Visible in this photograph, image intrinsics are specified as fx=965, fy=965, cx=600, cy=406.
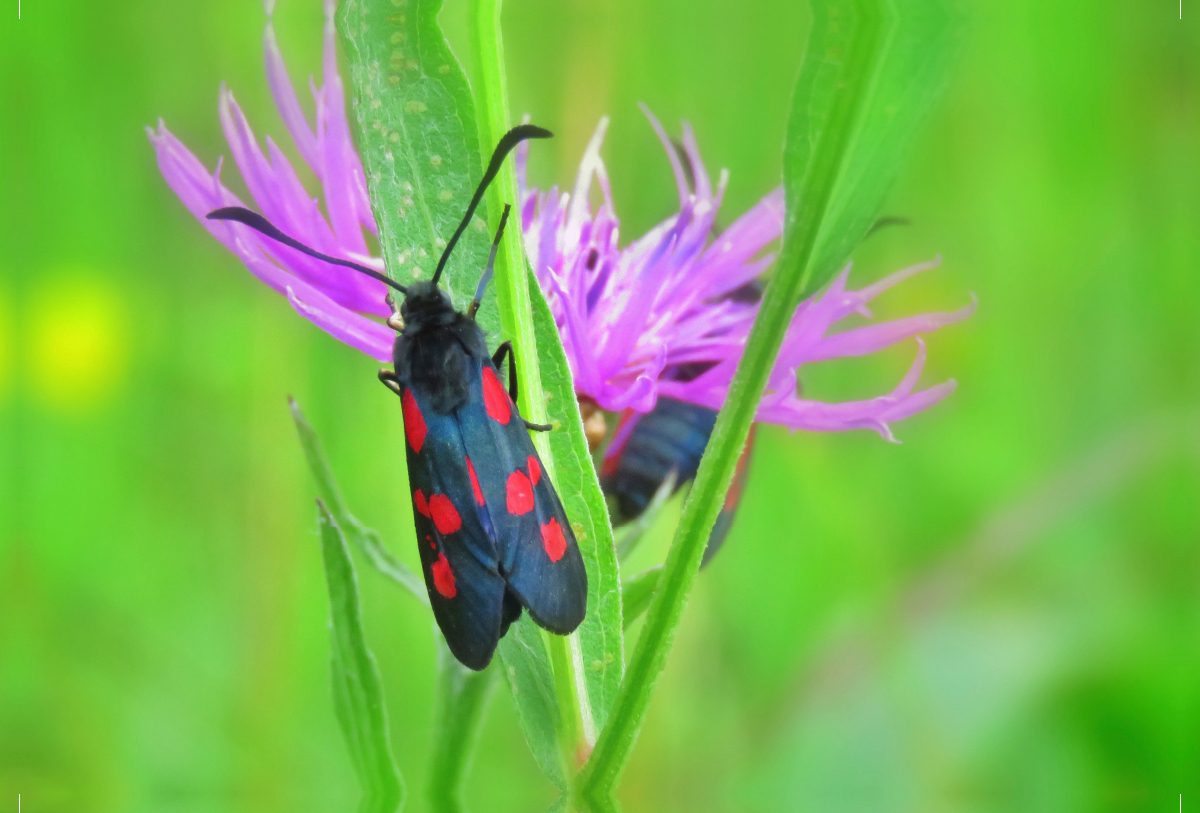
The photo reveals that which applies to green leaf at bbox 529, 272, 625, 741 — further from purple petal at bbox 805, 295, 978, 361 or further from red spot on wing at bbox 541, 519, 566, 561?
purple petal at bbox 805, 295, 978, 361

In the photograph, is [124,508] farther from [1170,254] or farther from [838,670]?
[1170,254]

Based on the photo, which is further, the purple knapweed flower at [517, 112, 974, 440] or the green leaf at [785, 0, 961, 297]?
the purple knapweed flower at [517, 112, 974, 440]

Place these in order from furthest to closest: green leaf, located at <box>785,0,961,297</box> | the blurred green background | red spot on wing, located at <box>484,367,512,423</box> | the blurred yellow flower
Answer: the blurred yellow flower → the blurred green background → red spot on wing, located at <box>484,367,512,423</box> → green leaf, located at <box>785,0,961,297</box>

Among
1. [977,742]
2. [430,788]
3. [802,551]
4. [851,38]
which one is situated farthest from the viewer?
[802,551]

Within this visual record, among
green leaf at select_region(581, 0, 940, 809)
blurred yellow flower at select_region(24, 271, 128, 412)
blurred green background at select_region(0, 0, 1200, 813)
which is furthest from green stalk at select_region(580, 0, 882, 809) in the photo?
blurred yellow flower at select_region(24, 271, 128, 412)

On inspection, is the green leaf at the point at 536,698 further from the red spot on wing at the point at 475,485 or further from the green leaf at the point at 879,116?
the green leaf at the point at 879,116

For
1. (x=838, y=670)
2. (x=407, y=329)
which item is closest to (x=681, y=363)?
(x=407, y=329)

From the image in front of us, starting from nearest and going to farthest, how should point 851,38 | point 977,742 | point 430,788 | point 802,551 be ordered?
point 851,38 → point 430,788 → point 977,742 → point 802,551
